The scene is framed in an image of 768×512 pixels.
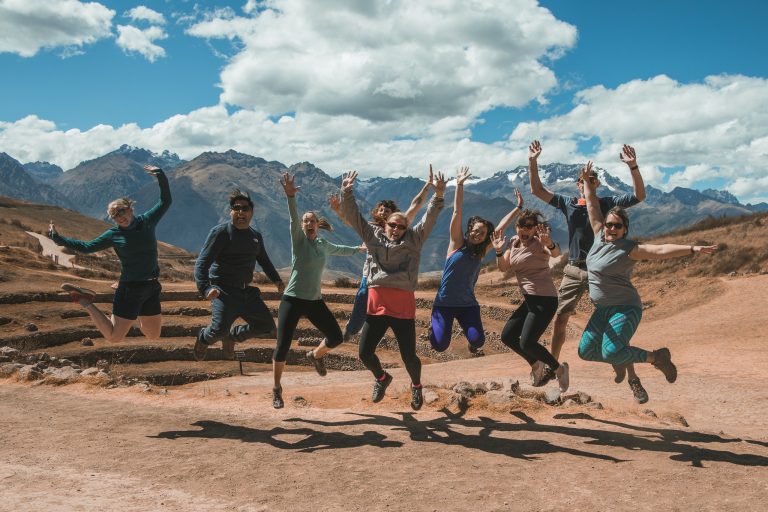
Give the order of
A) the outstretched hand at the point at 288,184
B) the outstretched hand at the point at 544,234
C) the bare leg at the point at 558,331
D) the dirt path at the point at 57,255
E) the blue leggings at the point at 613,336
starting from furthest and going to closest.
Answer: the dirt path at the point at 57,255 < the bare leg at the point at 558,331 < the outstretched hand at the point at 544,234 < the outstretched hand at the point at 288,184 < the blue leggings at the point at 613,336

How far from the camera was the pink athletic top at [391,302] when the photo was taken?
22.1 feet

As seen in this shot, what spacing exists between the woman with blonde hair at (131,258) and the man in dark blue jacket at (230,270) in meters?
0.87

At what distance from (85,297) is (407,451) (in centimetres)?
517

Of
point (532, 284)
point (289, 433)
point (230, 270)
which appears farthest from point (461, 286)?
point (230, 270)

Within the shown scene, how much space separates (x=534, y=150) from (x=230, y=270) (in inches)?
172

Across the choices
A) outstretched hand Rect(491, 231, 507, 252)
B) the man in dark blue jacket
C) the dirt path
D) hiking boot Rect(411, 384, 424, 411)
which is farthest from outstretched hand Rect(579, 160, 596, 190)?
the dirt path

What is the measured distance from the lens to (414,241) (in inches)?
268

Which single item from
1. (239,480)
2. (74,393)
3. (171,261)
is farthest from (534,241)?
(171,261)

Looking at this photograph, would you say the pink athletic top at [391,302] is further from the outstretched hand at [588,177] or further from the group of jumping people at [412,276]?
the outstretched hand at [588,177]

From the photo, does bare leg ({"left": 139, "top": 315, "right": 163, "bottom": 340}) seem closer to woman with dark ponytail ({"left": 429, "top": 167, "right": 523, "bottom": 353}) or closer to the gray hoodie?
the gray hoodie

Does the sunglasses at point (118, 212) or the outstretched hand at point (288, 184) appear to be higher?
the outstretched hand at point (288, 184)

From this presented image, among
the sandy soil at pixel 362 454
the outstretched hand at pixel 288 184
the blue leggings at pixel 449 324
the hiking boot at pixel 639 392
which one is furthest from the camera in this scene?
the blue leggings at pixel 449 324

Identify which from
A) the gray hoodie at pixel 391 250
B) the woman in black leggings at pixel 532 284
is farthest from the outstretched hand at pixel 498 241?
the gray hoodie at pixel 391 250

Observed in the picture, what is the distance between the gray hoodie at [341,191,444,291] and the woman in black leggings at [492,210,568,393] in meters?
1.19
